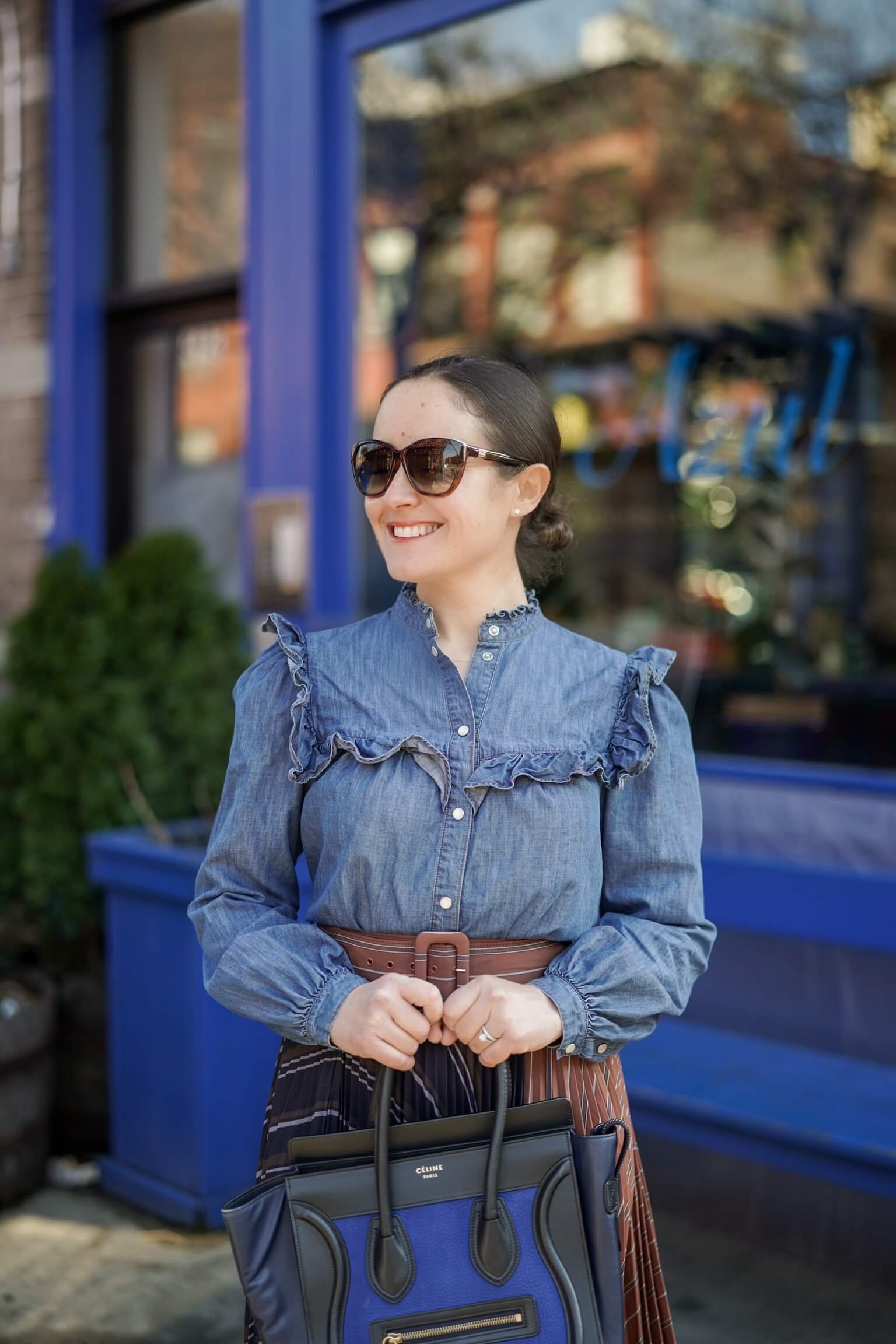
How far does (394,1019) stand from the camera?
1481 mm

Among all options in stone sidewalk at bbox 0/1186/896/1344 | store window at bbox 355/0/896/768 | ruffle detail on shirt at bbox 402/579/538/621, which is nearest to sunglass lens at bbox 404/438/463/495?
ruffle detail on shirt at bbox 402/579/538/621

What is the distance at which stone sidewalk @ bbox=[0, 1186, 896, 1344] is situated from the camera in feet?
9.31

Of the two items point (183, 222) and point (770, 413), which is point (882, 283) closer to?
point (770, 413)

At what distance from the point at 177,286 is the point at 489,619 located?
12.8ft

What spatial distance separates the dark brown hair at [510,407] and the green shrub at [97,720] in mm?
2154

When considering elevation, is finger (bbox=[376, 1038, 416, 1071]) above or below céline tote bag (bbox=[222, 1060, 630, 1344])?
above

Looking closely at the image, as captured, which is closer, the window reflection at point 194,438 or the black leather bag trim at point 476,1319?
the black leather bag trim at point 476,1319

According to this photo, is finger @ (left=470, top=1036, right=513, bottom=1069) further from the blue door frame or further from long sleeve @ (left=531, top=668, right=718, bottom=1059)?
the blue door frame

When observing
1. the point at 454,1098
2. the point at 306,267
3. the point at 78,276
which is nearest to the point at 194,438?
the point at 78,276

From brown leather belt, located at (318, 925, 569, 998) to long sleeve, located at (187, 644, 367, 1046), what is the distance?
3cm

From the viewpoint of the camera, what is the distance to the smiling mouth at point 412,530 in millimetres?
1638

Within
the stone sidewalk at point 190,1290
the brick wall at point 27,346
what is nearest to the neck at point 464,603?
the stone sidewalk at point 190,1290

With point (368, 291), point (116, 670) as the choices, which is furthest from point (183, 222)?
point (116, 670)

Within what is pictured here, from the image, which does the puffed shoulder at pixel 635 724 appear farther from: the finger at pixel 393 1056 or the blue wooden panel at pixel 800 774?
the blue wooden panel at pixel 800 774
